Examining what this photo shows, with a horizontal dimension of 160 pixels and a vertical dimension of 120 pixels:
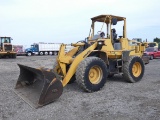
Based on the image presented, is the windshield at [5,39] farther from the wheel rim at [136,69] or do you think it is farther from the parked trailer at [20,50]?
the wheel rim at [136,69]

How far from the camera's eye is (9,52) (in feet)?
97.5

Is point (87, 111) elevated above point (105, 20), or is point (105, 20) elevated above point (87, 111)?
point (105, 20)

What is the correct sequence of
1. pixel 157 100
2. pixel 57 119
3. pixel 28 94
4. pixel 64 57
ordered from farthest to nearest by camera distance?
pixel 64 57 < pixel 28 94 < pixel 157 100 < pixel 57 119

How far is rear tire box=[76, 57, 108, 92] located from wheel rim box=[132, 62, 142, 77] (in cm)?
209

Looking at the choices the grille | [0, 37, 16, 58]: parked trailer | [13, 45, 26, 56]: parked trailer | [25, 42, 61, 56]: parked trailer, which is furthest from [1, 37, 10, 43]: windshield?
[25, 42, 61, 56]: parked trailer

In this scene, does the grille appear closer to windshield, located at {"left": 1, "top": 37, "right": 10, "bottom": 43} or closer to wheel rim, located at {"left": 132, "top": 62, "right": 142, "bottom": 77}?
windshield, located at {"left": 1, "top": 37, "right": 10, "bottom": 43}

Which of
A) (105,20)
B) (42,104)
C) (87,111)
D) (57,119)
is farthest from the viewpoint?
(105,20)

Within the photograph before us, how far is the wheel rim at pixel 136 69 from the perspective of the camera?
10423mm

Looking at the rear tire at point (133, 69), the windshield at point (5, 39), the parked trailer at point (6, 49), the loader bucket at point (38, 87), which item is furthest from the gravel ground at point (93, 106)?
the windshield at point (5, 39)

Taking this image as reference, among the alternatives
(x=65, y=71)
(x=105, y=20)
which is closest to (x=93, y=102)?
(x=65, y=71)

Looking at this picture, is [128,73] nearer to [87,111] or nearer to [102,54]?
[102,54]

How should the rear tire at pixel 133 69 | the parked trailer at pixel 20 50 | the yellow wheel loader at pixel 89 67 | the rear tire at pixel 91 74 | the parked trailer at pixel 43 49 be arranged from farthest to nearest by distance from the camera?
the parked trailer at pixel 43 49 → the parked trailer at pixel 20 50 → the rear tire at pixel 133 69 → the rear tire at pixel 91 74 → the yellow wheel loader at pixel 89 67

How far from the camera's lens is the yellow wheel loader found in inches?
280

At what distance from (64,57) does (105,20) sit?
245 cm
